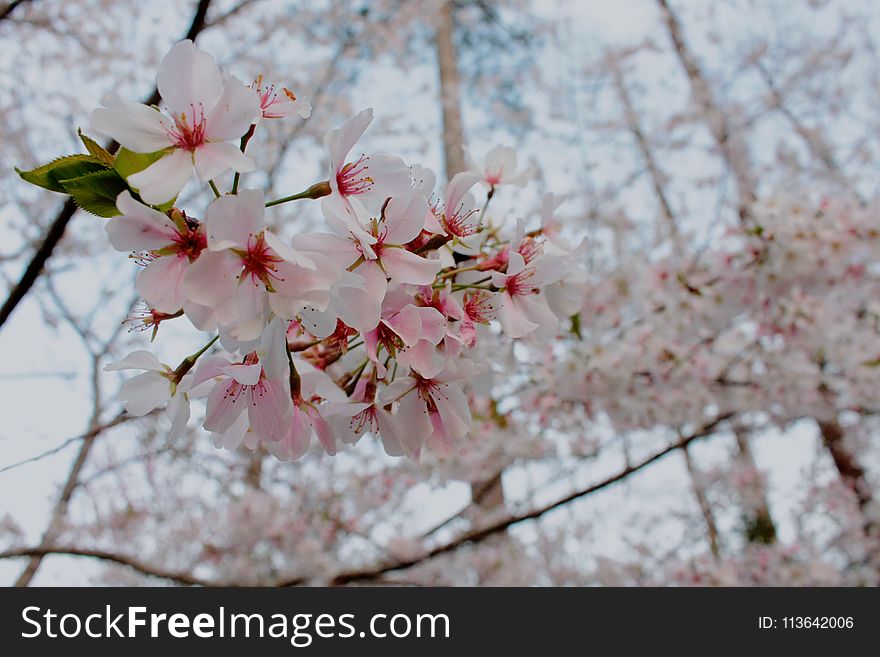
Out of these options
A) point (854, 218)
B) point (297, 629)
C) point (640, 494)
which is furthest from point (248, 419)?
point (640, 494)

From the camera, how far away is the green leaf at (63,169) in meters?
0.62

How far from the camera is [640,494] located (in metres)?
9.34

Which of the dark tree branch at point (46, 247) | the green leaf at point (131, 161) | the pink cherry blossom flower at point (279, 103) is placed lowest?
the green leaf at point (131, 161)

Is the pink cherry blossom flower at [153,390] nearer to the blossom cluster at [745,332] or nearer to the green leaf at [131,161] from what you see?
the green leaf at [131,161]

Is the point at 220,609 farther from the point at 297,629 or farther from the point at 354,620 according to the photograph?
the point at 354,620

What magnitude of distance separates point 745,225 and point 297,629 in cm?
201

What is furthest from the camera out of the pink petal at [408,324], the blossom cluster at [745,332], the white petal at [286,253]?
the blossom cluster at [745,332]

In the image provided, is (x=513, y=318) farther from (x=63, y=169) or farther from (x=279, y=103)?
(x=63, y=169)

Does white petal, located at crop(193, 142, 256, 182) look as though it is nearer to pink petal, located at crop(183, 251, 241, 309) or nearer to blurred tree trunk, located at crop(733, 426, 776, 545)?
pink petal, located at crop(183, 251, 241, 309)

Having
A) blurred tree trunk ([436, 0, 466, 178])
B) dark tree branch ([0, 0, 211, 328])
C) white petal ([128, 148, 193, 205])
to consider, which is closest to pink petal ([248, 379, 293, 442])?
white petal ([128, 148, 193, 205])

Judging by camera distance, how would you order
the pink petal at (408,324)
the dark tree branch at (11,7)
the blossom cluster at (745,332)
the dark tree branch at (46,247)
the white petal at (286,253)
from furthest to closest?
the blossom cluster at (745,332) < the dark tree branch at (11,7) < the dark tree branch at (46,247) < the pink petal at (408,324) < the white petal at (286,253)

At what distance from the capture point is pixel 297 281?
0.58 meters

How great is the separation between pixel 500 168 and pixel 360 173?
1.31 ft

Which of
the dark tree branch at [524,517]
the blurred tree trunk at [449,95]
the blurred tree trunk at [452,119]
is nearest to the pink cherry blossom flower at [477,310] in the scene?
the dark tree branch at [524,517]
